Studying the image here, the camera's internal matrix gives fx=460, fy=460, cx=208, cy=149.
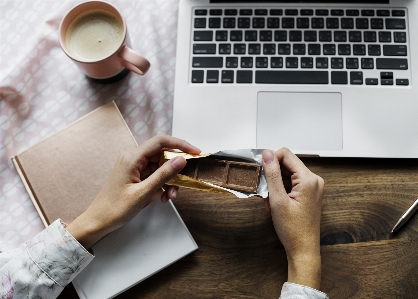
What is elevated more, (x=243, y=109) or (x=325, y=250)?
(x=243, y=109)

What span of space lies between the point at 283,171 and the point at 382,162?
0.18 m

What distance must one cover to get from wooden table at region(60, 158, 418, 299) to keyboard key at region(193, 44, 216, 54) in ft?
0.78

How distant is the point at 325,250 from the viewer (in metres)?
0.76

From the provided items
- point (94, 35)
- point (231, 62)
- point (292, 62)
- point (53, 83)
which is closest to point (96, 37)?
point (94, 35)

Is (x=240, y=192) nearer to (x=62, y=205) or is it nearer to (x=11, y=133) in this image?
(x=62, y=205)

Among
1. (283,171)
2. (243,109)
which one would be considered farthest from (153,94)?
(283,171)

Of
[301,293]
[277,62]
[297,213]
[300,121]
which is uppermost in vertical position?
[277,62]

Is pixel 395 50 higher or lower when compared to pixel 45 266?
higher

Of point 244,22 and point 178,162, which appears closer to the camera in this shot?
point 178,162

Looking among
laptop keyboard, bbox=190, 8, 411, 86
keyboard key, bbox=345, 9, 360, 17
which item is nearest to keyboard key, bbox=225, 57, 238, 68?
laptop keyboard, bbox=190, 8, 411, 86

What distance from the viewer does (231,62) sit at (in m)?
0.77

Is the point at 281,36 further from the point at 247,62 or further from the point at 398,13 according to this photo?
the point at 398,13

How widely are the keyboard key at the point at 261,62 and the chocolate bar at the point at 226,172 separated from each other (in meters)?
0.18

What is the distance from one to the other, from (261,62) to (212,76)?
9cm
